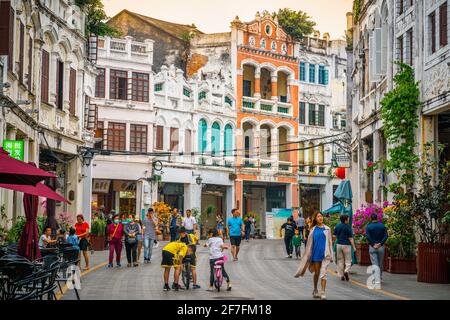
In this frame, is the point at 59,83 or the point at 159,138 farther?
the point at 159,138

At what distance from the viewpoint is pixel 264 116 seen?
6556cm

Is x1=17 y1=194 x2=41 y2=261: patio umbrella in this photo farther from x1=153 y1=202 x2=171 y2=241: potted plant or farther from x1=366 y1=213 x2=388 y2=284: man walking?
x1=153 y1=202 x2=171 y2=241: potted plant

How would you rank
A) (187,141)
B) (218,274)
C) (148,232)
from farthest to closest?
(187,141) → (148,232) → (218,274)

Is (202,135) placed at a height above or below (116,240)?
above

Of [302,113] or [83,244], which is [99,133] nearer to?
[302,113]

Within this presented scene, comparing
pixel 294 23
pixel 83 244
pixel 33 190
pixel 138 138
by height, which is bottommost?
pixel 83 244

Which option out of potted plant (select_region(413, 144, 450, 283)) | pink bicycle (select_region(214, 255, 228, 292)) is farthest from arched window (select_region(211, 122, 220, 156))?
pink bicycle (select_region(214, 255, 228, 292))

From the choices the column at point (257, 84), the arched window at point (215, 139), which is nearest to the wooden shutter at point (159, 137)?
the arched window at point (215, 139)

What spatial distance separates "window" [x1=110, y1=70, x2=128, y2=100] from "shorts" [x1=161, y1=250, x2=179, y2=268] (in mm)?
33366

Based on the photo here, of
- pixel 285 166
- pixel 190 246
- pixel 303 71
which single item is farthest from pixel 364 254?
pixel 303 71

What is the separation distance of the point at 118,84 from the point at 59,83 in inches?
685

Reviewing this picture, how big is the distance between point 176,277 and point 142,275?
4615mm

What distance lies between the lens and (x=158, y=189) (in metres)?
54.3
